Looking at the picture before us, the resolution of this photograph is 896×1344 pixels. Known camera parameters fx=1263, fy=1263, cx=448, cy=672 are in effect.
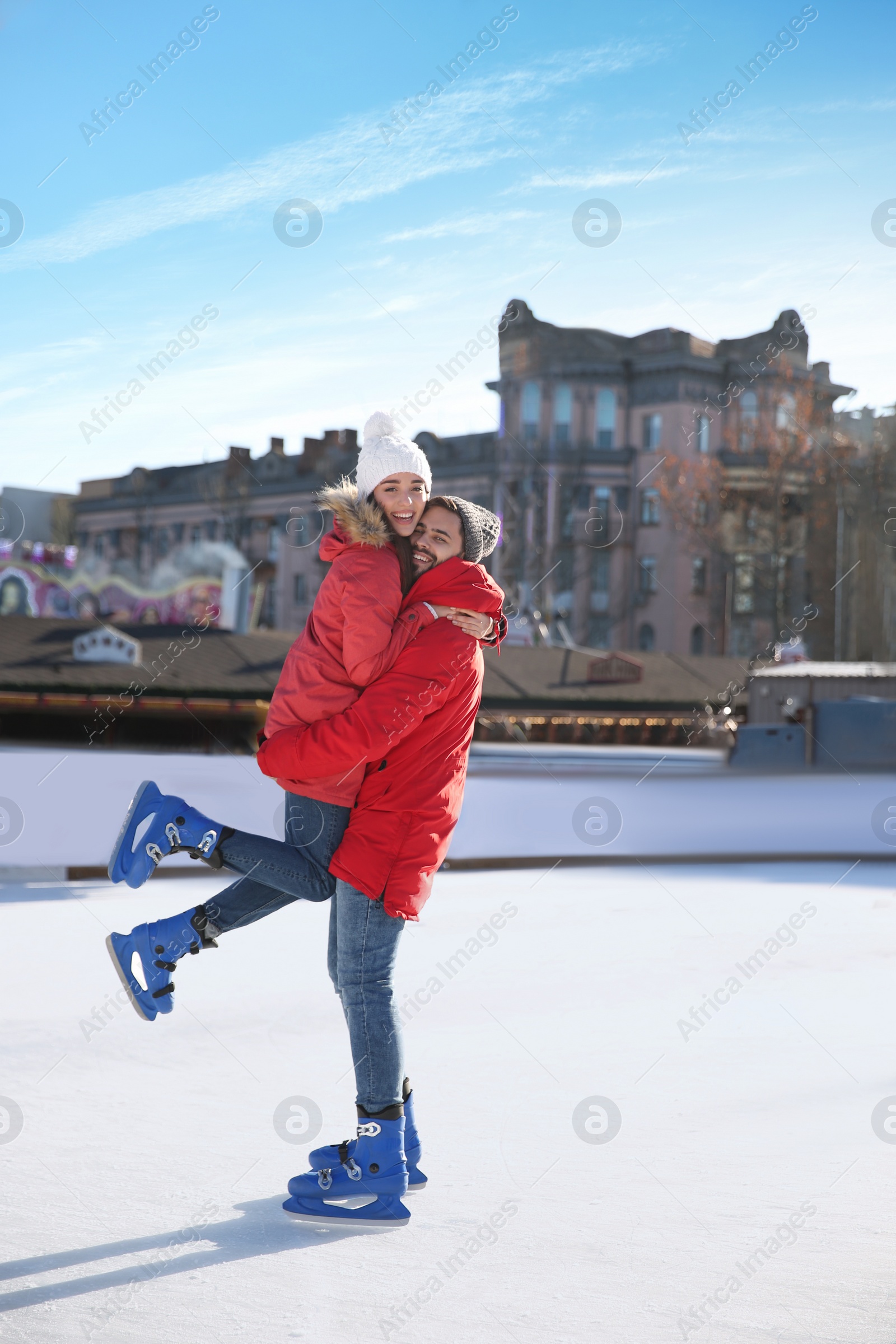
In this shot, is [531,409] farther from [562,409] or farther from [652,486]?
[652,486]

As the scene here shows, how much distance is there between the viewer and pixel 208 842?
2.82 meters

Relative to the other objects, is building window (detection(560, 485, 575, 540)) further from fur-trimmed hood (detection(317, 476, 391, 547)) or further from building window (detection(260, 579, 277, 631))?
fur-trimmed hood (detection(317, 476, 391, 547))

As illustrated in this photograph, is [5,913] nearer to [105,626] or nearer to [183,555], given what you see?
[105,626]

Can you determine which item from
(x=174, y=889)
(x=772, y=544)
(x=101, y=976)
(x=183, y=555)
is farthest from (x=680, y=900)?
(x=183, y=555)

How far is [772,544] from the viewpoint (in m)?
37.8

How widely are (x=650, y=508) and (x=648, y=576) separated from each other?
2.60 metres

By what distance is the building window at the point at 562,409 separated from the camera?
4500 cm

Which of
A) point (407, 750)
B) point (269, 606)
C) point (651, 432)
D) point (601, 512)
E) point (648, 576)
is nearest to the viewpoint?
point (407, 750)

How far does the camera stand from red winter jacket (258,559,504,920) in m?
2.66

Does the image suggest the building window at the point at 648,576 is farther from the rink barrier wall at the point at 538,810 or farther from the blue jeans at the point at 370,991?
the blue jeans at the point at 370,991

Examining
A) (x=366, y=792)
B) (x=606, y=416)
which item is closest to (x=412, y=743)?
(x=366, y=792)

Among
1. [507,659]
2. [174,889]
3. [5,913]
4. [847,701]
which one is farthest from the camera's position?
[507,659]

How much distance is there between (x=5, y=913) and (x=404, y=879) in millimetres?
4439

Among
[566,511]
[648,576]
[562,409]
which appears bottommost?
[648,576]
